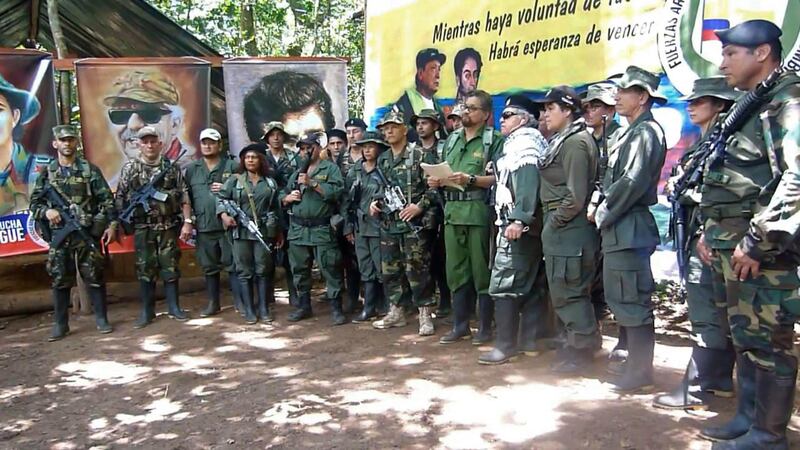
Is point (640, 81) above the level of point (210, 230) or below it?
above

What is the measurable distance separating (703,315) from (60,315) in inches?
230

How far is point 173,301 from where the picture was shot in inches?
273

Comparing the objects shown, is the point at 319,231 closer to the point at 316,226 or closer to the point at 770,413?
the point at 316,226

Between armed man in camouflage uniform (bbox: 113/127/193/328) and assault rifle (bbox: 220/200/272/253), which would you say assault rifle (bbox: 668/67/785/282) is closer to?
assault rifle (bbox: 220/200/272/253)

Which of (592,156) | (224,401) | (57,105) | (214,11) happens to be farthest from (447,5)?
(214,11)

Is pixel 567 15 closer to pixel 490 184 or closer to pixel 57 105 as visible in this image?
pixel 490 184

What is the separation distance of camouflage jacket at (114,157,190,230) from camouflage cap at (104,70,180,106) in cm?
104

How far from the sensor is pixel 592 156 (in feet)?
14.0

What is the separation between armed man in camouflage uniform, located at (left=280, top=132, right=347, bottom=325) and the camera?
6.27 meters

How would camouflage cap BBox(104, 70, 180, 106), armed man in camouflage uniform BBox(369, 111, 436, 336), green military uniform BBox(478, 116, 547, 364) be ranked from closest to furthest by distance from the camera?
1. green military uniform BBox(478, 116, 547, 364)
2. armed man in camouflage uniform BBox(369, 111, 436, 336)
3. camouflage cap BBox(104, 70, 180, 106)

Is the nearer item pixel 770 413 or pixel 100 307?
pixel 770 413

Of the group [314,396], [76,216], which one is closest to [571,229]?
[314,396]

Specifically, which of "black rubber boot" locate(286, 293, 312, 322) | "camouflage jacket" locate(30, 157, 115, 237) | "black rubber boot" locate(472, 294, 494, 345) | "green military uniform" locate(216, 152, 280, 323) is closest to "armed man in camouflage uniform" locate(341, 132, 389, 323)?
"black rubber boot" locate(286, 293, 312, 322)

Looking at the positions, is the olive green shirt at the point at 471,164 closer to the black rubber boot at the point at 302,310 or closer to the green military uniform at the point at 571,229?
the green military uniform at the point at 571,229
